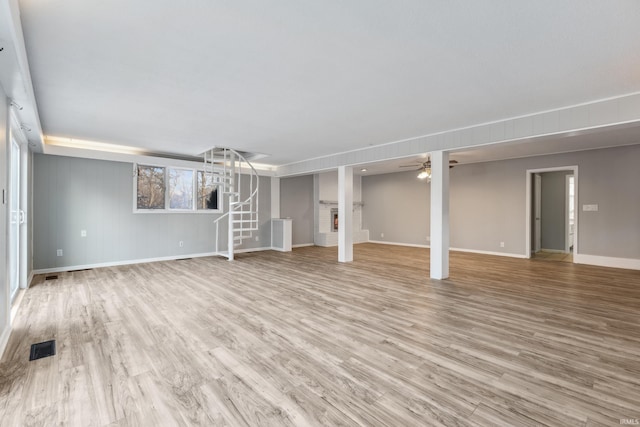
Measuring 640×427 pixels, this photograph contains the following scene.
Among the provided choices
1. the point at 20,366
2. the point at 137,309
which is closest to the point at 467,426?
the point at 20,366

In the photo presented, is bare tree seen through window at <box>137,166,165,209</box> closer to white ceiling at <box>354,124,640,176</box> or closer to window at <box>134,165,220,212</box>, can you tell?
window at <box>134,165,220,212</box>

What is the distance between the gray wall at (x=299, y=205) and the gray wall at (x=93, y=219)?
3.20m

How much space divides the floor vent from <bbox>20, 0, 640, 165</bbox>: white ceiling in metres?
2.50

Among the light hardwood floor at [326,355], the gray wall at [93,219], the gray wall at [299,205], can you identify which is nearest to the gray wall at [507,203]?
the light hardwood floor at [326,355]

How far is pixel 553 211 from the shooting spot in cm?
873

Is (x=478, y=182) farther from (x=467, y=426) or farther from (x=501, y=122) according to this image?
(x=467, y=426)

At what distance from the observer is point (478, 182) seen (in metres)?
7.96

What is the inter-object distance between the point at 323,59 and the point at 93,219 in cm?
598

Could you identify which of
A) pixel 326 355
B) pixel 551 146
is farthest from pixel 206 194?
pixel 551 146

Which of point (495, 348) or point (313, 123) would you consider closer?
point (495, 348)

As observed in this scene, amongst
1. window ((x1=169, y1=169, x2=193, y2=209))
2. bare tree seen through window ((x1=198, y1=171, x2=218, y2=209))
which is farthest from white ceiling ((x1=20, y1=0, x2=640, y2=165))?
bare tree seen through window ((x1=198, y1=171, x2=218, y2=209))

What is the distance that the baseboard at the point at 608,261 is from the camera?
19.0 ft

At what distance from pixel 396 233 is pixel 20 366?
359 inches

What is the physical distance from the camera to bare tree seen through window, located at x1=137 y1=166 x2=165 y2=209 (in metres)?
6.61
